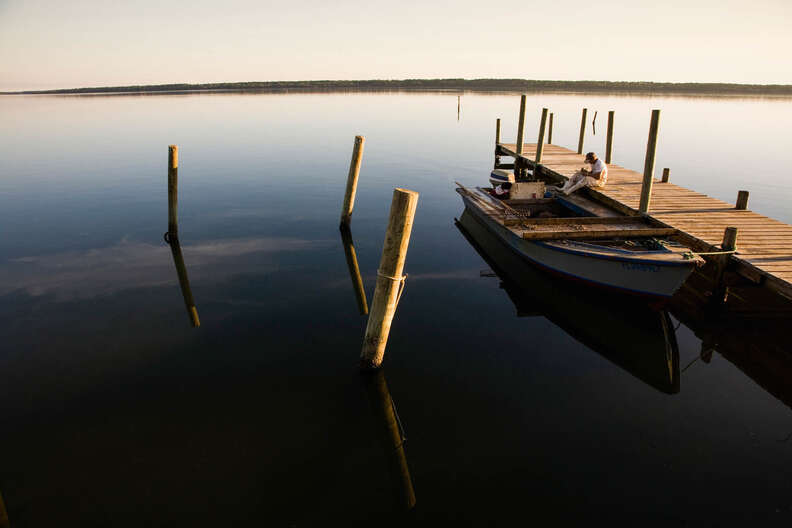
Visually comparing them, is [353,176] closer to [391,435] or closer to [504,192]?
[504,192]

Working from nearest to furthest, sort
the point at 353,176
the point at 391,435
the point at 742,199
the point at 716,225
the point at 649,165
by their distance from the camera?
the point at 391,435
the point at 716,225
the point at 742,199
the point at 649,165
the point at 353,176

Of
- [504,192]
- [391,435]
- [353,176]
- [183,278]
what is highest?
[353,176]

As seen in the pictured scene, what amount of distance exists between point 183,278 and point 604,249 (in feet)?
34.4

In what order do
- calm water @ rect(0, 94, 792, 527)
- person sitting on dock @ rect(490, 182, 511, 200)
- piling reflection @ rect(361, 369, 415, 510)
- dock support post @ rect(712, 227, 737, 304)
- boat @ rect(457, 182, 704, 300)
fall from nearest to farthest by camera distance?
calm water @ rect(0, 94, 792, 527), piling reflection @ rect(361, 369, 415, 510), dock support post @ rect(712, 227, 737, 304), boat @ rect(457, 182, 704, 300), person sitting on dock @ rect(490, 182, 511, 200)

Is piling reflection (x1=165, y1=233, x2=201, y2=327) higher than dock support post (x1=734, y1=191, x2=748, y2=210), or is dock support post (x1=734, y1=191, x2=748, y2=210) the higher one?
dock support post (x1=734, y1=191, x2=748, y2=210)

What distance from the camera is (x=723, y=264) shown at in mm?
9148

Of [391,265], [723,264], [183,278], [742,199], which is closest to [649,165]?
[742,199]

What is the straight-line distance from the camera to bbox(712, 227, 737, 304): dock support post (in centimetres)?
896

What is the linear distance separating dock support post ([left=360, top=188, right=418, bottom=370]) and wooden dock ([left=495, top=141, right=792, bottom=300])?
22.2ft

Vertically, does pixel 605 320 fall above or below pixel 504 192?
below

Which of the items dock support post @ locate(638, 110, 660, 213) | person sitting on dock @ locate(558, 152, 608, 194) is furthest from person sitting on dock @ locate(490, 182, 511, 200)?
dock support post @ locate(638, 110, 660, 213)

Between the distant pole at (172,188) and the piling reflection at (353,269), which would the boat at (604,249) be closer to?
the piling reflection at (353,269)

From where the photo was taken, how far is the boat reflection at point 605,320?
830 cm

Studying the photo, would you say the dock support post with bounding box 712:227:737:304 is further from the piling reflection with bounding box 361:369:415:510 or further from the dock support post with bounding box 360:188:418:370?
the piling reflection with bounding box 361:369:415:510
